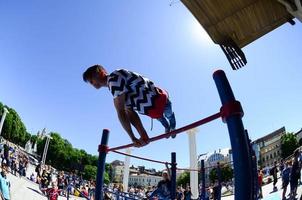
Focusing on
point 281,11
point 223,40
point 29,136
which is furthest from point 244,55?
point 29,136

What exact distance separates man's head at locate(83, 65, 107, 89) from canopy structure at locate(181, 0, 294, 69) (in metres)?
3.88

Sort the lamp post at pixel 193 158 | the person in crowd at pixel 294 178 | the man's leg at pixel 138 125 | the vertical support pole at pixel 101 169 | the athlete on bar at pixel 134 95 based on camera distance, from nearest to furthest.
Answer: the man's leg at pixel 138 125 < the athlete on bar at pixel 134 95 < the vertical support pole at pixel 101 169 < the person in crowd at pixel 294 178 < the lamp post at pixel 193 158

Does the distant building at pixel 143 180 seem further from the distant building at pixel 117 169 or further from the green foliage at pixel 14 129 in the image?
the green foliage at pixel 14 129

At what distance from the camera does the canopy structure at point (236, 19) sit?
7.05 meters

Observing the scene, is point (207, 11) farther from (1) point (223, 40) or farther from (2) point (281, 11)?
(2) point (281, 11)

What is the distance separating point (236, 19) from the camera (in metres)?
7.45

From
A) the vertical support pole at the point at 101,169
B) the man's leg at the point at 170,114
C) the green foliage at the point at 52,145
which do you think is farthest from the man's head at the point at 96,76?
the green foliage at the point at 52,145

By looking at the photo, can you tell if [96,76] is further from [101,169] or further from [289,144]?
[289,144]

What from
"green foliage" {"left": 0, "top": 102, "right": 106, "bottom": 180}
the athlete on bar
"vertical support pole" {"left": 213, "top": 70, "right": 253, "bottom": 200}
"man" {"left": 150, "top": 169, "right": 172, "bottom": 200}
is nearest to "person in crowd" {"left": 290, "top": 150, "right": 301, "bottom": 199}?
"man" {"left": 150, "top": 169, "right": 172, "bottom": 200}

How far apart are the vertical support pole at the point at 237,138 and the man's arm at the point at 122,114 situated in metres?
1.35

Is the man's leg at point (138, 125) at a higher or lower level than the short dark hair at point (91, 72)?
lower

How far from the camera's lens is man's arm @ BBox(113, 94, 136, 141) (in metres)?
3.14

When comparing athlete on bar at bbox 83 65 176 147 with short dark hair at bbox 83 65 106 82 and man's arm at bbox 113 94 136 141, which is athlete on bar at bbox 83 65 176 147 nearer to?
man's arm at bbox 113 94 136 141

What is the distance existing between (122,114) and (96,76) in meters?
0.64
